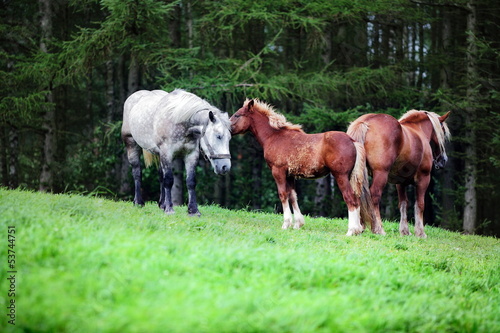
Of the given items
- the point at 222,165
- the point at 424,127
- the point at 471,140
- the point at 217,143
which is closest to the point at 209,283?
the point at 222,165

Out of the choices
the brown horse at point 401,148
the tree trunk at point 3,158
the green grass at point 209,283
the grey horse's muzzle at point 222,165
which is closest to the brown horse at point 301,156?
the brown horse at point 401,148

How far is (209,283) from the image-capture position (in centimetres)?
475

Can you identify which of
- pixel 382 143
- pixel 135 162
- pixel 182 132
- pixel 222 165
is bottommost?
pixel 135 162

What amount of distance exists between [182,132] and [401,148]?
14.4 ft

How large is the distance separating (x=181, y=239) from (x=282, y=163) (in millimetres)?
4039

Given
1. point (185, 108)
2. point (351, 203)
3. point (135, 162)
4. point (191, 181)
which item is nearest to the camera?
point (351, 203)

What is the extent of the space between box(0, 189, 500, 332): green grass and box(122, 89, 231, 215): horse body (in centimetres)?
238

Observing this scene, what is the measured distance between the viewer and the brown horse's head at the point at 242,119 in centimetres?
1034

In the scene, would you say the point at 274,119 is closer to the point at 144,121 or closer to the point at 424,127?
the point at 144,121

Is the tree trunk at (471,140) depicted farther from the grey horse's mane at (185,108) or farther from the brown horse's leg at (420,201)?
the grey horse's mane at (185,108)

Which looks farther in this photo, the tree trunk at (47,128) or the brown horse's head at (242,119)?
the tree trunk at (47,128)

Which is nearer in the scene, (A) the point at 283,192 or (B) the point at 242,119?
(A) the point at 283,192

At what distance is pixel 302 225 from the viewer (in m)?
10.3

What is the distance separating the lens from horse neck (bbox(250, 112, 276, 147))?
33.4 ft
